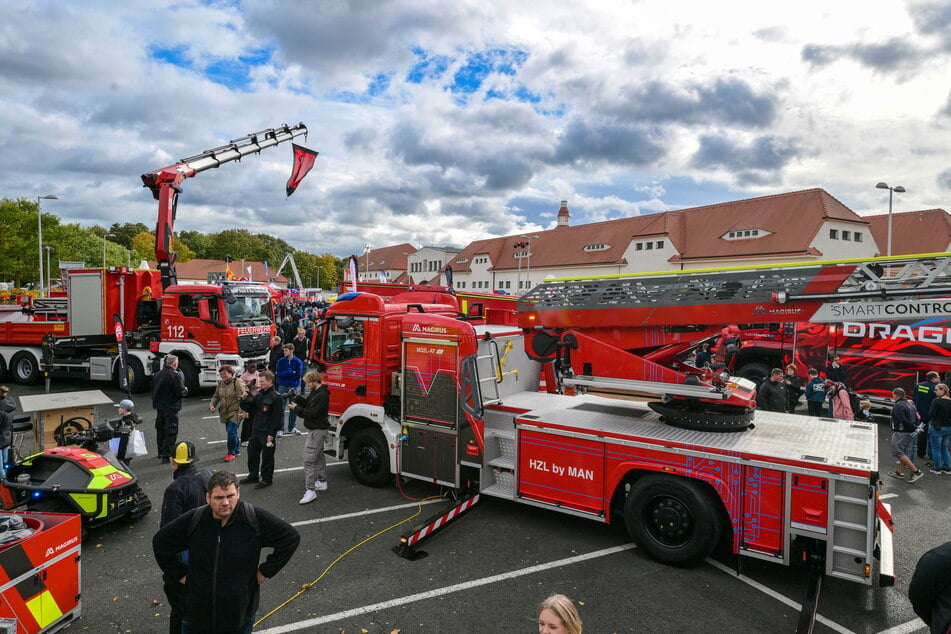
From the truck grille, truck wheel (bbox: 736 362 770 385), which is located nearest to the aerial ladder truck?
the truck grille

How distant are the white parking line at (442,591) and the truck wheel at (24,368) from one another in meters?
17.9

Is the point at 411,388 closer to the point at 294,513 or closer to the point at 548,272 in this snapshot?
the point at 294,513

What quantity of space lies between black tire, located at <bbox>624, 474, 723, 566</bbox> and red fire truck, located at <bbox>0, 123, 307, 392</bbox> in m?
12.1

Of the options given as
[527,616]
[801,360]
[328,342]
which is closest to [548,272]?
[801,360]

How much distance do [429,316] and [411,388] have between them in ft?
3.61

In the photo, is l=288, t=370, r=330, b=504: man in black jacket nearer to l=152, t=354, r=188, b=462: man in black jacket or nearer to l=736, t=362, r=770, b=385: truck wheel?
l=152, t=354, r=188, b=462: man in black jacket

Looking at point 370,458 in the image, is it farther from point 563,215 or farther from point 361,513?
point 563,215

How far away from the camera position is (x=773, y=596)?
546 cm

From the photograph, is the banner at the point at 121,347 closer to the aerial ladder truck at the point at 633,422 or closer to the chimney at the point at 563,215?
the aerial ladder truck at the point at 633,422

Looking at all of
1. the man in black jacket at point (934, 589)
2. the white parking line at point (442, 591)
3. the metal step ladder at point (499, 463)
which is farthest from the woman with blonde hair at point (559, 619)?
the metal step ladder at point (499, 463)

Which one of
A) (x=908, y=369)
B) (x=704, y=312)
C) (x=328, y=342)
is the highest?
(x=704, y=312)

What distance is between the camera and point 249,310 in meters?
15.8

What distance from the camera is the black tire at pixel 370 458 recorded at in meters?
8.34

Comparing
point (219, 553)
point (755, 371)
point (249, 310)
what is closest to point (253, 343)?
point (249, 310)
